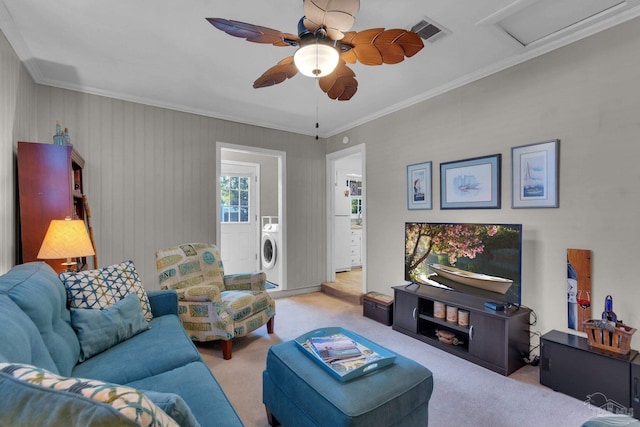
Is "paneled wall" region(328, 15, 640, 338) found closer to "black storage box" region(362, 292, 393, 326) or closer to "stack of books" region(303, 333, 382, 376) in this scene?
"black storage box" region(362, 292, 393, 326)

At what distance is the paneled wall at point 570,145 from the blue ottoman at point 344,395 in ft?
5.49

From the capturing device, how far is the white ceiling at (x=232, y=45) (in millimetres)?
2004

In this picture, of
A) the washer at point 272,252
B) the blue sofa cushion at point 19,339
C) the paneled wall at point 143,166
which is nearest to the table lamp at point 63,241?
the blue sofa cushion at point 19,339

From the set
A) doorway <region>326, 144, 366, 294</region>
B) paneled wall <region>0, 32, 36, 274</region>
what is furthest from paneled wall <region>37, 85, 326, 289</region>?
doorway <region>326, 144, 366, 294</region>

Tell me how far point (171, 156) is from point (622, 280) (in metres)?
4.42

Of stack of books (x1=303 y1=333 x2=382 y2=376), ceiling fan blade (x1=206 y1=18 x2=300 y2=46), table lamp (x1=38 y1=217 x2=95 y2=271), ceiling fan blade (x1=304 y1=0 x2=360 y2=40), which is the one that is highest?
ceiling fan blade (x1=206 y1=18 x2=300 y2=46)

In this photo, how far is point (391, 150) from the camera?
151 inches

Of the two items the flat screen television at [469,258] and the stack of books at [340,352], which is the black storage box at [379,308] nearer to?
the flat screen television at [469,258]

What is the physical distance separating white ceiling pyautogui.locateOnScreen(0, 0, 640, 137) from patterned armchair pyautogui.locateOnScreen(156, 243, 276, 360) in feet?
5.72

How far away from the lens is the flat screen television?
244cm

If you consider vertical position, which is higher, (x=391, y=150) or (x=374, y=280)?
(x=391, y=150)

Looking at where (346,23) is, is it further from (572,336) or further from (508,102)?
(572,336)

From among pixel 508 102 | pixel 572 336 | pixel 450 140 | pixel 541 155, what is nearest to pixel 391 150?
pixel 450 140

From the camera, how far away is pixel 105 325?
170 centimetres
